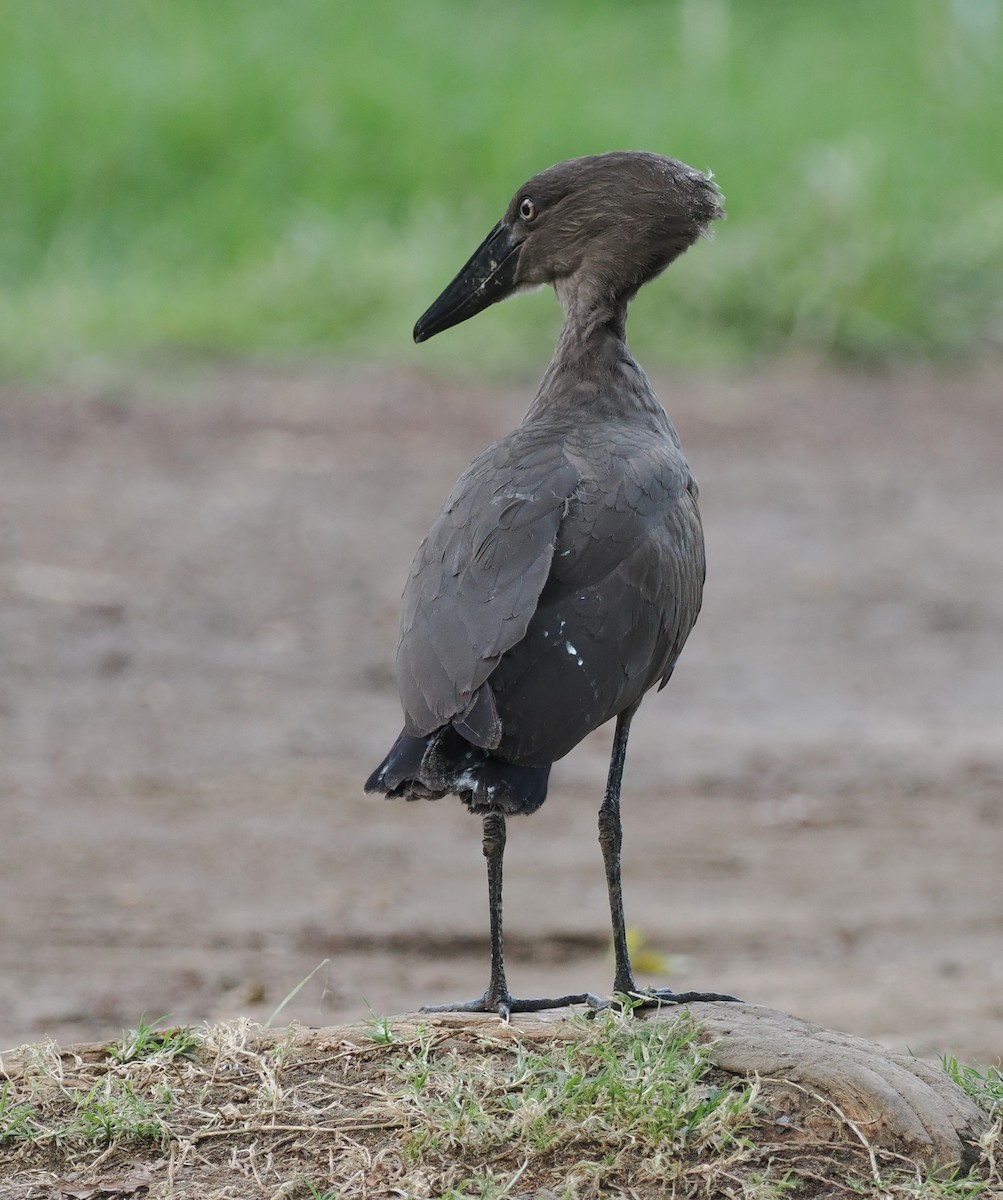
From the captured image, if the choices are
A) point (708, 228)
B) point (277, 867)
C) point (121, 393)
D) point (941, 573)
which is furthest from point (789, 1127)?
point (121, 393)

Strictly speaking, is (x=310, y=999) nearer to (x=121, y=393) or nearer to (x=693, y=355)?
(x=121, y=393)

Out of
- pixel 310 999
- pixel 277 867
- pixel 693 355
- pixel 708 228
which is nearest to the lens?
pixel 708 228

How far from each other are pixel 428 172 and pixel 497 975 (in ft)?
35.0

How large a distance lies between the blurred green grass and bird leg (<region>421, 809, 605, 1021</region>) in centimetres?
810

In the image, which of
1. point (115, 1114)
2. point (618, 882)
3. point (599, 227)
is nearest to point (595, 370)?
point (599, 227)

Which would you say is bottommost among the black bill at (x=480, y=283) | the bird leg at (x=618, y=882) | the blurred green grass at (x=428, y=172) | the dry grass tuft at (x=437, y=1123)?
the dry grass tuft at (x=437, y=1123)

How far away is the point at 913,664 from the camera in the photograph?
855 centimetres

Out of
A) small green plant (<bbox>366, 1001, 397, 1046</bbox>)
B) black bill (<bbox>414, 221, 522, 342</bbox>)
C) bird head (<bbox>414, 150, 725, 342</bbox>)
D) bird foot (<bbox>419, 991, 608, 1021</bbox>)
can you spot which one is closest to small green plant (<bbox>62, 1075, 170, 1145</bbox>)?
small green plant (<bbox>366, 1001, 397, 1046</bbox>)

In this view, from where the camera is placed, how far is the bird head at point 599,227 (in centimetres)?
464

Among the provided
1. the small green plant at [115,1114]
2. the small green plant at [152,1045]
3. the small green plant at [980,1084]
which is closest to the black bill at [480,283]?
the small green plant at [152,1045]

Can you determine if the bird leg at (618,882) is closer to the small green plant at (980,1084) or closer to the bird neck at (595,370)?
the small green plant at (980,1084)

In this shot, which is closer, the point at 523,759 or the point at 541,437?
the point at 523,759

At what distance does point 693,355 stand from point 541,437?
8233 mm

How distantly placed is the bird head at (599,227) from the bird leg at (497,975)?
4.68ft
